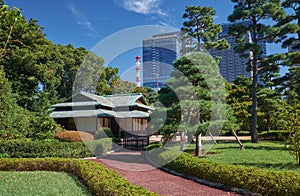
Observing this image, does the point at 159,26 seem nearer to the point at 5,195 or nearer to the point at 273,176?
the point at 273,176

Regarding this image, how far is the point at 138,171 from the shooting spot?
27.4 feet

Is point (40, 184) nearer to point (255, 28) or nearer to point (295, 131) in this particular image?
point (295, 131)

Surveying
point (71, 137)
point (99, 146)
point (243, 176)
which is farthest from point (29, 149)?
point (243, 176)

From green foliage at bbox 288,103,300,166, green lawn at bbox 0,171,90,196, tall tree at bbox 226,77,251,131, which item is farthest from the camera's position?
tall tree at bbox 226,77,251,131

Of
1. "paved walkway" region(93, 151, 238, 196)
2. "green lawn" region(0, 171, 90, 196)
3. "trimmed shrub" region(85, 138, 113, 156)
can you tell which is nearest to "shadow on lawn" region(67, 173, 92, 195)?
"green lawn" region(0, 171, 90, 196)

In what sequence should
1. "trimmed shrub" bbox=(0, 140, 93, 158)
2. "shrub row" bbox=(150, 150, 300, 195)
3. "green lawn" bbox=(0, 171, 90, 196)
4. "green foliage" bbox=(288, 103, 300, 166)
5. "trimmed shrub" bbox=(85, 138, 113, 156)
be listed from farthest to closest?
"trimmed shrub" bbox=(85, 138, 113, 156), "trimmed shrub" bbox=(0, 140, 93, 158), "green foliage" bbox=(288, 103, 300, 166), "green lawn" bbox=(0, 171, 90, 196), "shrub row" bbox=(150, 150, 300, 195)

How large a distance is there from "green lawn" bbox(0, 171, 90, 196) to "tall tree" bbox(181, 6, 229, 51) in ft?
34.2

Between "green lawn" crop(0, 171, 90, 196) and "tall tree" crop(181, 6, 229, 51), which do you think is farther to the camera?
"tall tree" crop(181, 6, 229, 51)

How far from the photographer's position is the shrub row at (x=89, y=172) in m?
4.38

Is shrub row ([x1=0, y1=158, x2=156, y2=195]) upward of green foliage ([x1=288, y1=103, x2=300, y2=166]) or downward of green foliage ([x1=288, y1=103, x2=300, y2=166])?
downward

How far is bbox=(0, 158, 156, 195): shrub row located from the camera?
172 inches

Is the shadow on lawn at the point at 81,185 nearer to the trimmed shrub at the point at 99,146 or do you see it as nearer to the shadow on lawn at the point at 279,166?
the trimmed shrub at the point at 99,146

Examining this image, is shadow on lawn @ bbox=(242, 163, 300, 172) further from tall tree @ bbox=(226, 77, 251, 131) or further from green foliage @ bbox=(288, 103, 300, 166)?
tall tree @ bbox=(226, 77, 251, 131)

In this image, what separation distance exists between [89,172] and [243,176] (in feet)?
13.1
